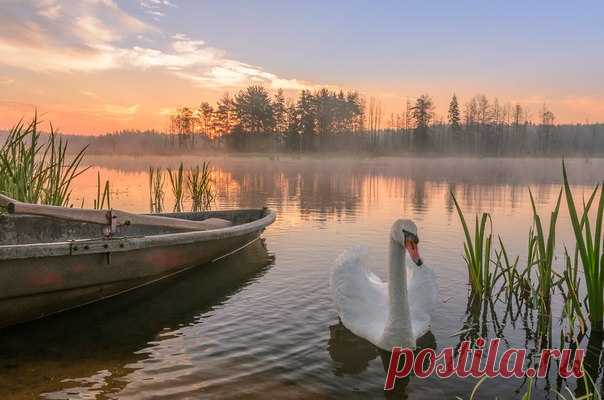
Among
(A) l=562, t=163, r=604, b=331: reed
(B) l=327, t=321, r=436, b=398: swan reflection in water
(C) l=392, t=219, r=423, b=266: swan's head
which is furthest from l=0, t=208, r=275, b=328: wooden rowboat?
(A) l=562, t=163, r=604, b=331: reed

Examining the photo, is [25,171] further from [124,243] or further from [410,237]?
[410,237]

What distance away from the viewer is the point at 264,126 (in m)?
77.4

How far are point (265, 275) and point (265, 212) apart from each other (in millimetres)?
2975

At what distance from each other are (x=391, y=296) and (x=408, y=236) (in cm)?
63

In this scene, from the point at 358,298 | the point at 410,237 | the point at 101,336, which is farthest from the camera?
the point at 358,298

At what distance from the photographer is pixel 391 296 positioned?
4.47 meters

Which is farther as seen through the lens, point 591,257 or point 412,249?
point 591,257

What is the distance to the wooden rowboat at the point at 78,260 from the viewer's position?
15.7 feet

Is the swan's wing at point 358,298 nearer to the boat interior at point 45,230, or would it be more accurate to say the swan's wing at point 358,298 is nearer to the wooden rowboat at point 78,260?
the wooden rowboat at point 78,260

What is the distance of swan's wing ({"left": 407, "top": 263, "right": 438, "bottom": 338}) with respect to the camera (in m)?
4.98

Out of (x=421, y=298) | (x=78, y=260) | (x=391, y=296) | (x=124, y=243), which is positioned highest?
(x=124, y=243)

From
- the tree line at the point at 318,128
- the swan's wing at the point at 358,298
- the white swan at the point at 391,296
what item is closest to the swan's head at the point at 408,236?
the white swan at the point at 391,296

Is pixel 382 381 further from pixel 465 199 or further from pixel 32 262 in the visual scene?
pixel 465 199

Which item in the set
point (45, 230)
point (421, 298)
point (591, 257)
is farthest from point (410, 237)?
point (45, 230)
